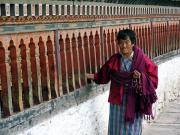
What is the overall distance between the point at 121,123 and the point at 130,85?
0.45m

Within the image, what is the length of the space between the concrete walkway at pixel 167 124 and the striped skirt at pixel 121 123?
2.95 m

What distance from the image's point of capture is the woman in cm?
562

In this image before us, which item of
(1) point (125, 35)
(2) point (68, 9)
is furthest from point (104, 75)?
(2) point (68, 9)

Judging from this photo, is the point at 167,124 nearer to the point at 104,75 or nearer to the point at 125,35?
the point at 104,75

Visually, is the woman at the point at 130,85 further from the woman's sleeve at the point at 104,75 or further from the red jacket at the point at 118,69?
the woman's sleeve at the point at 104,75

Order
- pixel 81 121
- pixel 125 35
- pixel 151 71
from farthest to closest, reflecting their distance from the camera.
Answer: pixel 81 121
pixel 151 71
pixel 125 35

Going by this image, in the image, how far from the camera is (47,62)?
5.86 m

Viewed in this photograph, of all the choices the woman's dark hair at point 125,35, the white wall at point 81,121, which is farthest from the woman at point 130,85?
the white wall at point 81,121

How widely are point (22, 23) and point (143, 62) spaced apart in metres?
1.37

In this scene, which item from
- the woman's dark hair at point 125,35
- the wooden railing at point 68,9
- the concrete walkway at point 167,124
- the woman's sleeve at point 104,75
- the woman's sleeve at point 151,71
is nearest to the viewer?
the wooden railing at point 68,9

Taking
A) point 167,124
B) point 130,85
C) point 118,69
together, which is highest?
point 118,69

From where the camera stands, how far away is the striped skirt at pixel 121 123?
5805mm

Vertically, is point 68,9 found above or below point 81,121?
above

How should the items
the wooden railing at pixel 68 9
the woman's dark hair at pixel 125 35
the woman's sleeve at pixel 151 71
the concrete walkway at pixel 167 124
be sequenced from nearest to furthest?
the wooden railing at pixel 68 9 → the woman's dark hair at pixel 125 35 → the woman's sleeve at pixel 151 71 → the concrete walkway at pixel 167 124
